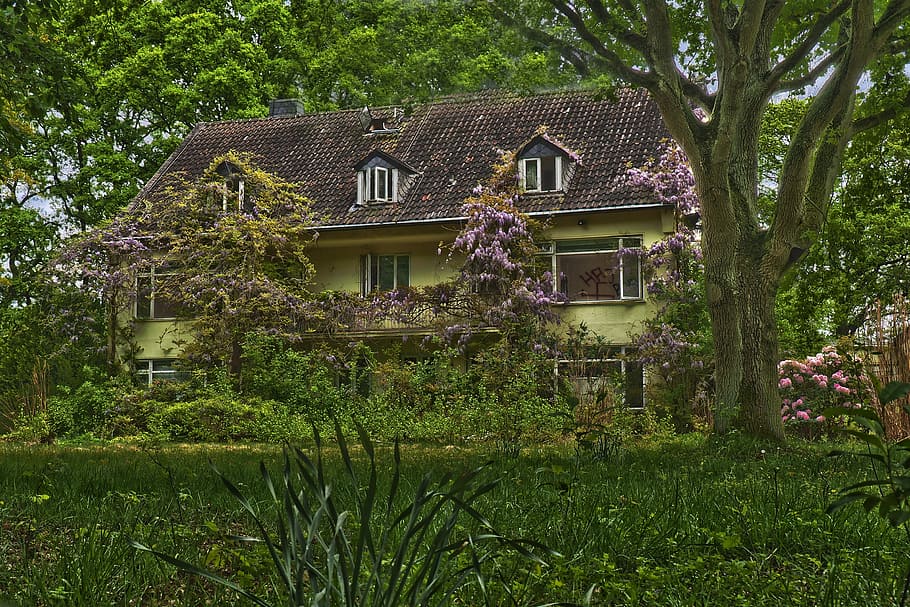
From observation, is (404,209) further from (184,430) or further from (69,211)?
(69,211)

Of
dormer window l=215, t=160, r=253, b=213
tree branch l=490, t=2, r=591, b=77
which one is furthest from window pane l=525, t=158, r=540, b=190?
tree branch l=490, t=2, r=591, b=77

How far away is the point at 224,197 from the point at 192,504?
21.5 meters

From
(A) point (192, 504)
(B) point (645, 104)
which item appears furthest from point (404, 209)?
(A) point (192, 504)

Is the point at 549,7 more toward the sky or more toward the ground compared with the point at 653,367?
more toward the sky

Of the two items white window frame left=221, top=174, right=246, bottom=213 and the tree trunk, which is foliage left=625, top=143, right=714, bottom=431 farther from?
white window frame left=221, top=174, right=246, bottom=213

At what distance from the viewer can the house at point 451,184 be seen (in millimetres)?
24844

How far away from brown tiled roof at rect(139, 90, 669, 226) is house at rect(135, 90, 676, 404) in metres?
0.04

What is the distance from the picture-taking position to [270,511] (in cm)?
507

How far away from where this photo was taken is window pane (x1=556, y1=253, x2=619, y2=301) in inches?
981

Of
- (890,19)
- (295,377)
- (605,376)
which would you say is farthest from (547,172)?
(890,19)

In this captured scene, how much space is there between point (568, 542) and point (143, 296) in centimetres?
2494

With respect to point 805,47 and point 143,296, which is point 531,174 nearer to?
point 143,296

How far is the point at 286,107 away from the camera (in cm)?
3319

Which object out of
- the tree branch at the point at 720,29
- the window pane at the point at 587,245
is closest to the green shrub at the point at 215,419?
the window pane at the point at 587,245
